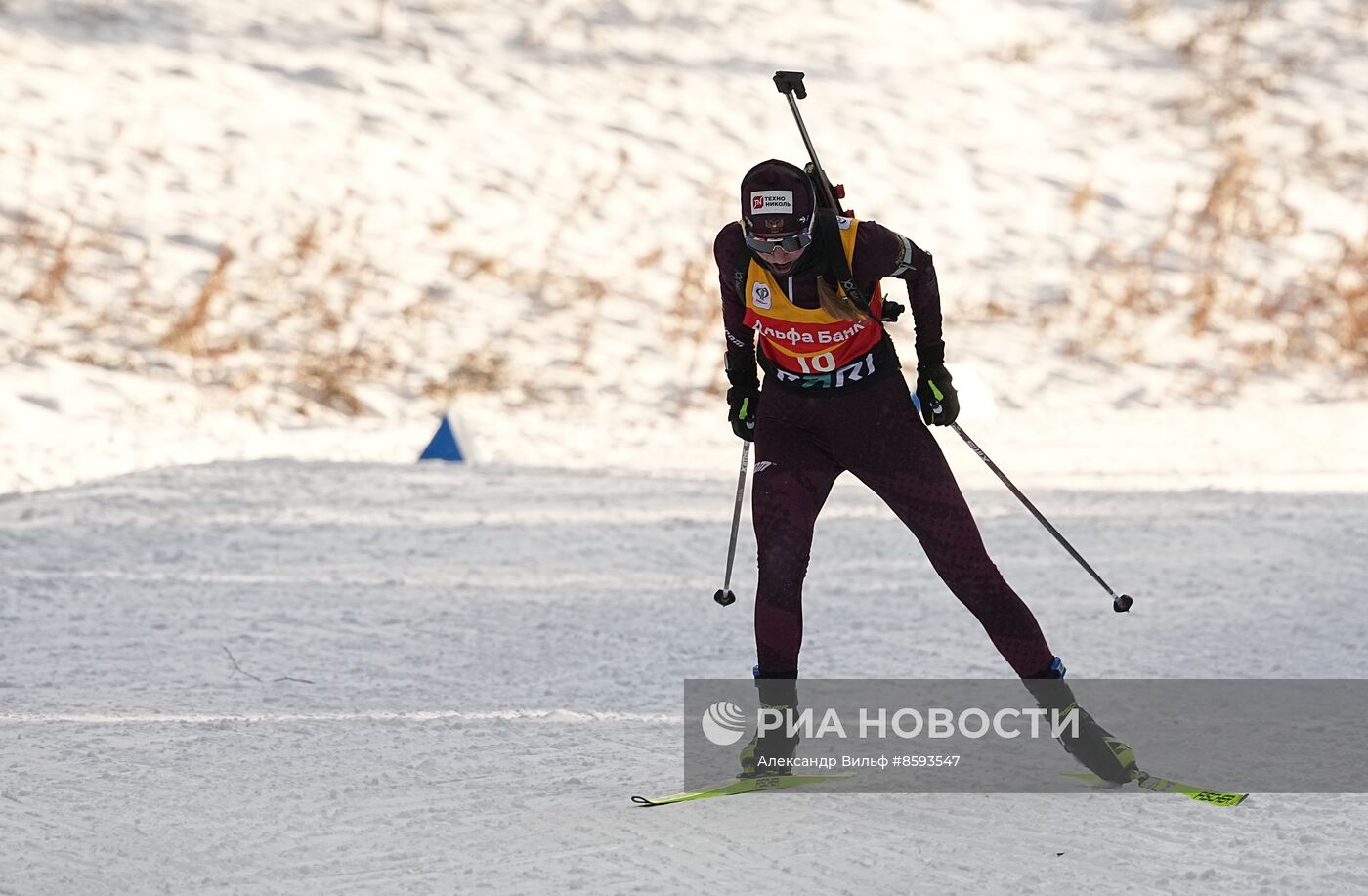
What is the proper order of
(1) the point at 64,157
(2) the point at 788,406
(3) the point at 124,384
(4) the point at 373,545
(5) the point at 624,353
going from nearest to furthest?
1. (2) the point at 788,406
2. (4) the point at 373,545
3. (3) the point at 124,384
4. (5) the point at 624,353
5. (1) the point at 64,157

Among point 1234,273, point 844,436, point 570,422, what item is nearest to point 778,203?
point 844,436

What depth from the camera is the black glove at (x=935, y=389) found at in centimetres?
439

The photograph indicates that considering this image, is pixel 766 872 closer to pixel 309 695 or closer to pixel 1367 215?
pixel 309 695

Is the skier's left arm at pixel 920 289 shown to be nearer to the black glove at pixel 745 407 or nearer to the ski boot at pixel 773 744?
the black glove at pixel 745 407

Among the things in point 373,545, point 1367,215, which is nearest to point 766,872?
point 373,545

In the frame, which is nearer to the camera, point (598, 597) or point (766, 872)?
point (766, 872)

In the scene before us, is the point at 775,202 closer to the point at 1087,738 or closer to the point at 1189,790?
the point at 1087,738

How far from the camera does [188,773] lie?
176 inches

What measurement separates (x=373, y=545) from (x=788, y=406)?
12.1 feet

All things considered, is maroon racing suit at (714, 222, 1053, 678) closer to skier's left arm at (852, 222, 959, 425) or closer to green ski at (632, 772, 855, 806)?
skier's left arm at (852, 222, 959, 425)

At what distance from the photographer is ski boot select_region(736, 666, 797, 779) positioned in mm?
4363

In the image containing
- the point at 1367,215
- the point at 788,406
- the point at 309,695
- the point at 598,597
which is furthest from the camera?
the point at 1367,215

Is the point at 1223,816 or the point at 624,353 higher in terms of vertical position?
the point at 624,353

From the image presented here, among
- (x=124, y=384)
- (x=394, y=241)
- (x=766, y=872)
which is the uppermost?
(x=394, y=241)
